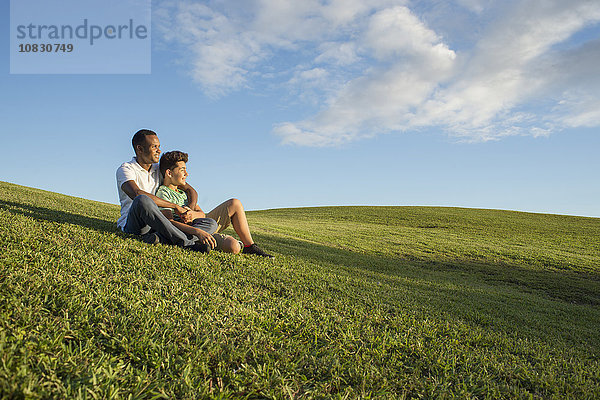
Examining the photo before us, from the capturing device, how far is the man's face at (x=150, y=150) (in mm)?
6988

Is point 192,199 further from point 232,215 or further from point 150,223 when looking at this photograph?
point 150,223

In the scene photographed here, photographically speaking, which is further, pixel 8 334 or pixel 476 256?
pixel 476 256

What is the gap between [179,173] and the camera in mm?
7090

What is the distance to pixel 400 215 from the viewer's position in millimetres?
41781

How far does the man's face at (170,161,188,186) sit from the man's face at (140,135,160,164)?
1.44 ft

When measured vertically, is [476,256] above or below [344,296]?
below

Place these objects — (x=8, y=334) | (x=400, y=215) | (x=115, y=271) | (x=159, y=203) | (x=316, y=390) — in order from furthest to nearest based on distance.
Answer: (x=400, y=215) < (x=159, y=203) < (x=115, y=271) < (x=316, y=390) < (x=8, y=334)

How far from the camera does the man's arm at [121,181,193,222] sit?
6355 mm

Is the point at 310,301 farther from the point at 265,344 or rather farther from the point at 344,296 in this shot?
the point at 265,344

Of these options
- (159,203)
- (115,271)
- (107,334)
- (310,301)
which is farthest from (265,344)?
(159,203)

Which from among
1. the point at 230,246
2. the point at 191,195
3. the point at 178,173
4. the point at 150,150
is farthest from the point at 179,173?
the point at 230,246

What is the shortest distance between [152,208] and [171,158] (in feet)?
5.26

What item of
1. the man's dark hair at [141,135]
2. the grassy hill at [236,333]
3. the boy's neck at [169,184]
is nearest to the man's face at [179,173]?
the boy's neck at [169,184]

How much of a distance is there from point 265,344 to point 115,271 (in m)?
2.41
